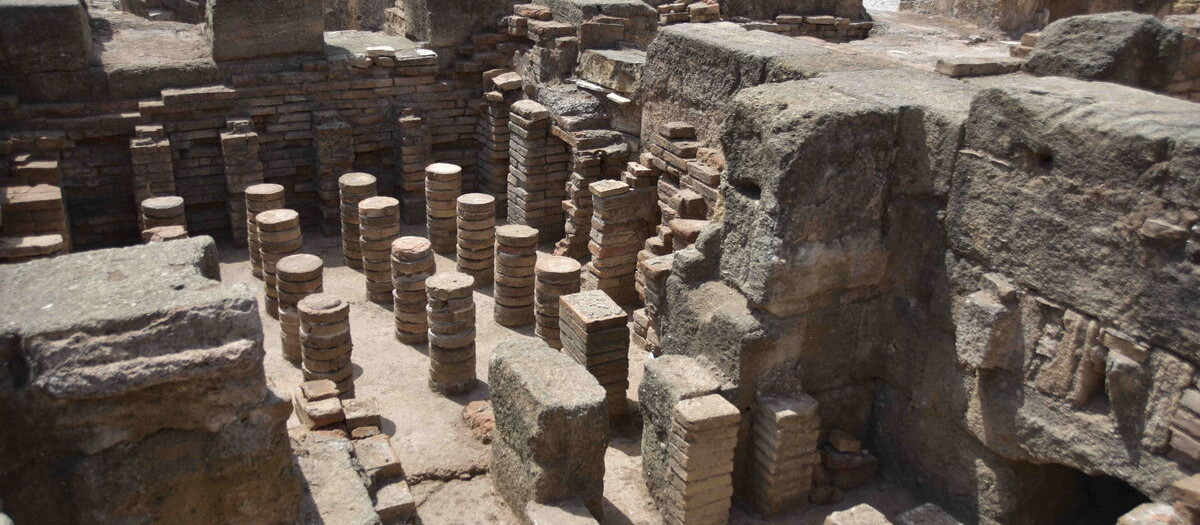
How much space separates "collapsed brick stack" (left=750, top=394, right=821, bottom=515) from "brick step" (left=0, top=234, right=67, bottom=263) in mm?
5703

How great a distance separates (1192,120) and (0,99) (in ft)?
31.2

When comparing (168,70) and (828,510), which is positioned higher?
(168,70)

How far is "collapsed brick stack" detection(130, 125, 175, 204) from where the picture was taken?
9.41m

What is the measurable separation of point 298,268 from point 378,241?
3.73ft

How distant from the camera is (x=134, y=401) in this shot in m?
3.60

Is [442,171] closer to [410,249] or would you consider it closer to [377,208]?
[377,208]

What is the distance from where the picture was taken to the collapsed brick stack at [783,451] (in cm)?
597

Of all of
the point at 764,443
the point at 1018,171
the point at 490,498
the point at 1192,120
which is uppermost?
the point at 1192,120

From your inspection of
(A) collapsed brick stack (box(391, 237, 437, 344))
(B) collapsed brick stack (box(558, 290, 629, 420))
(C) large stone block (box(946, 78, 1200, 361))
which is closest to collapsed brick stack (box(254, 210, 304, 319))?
(A) collapsed brick stack (box(391, 237, 437, 344))

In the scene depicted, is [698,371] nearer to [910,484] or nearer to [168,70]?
[910,484]

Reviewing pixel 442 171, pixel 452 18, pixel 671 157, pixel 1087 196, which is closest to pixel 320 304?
pixel 442 171

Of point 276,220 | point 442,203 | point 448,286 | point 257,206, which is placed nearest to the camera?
point 448,286

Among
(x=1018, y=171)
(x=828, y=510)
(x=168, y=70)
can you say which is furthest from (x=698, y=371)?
(x=168, y=70)

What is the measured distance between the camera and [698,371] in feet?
20.0
